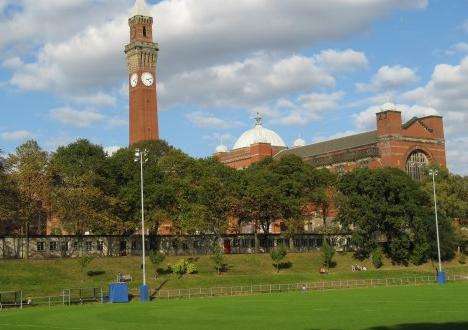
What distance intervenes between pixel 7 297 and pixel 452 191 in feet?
215

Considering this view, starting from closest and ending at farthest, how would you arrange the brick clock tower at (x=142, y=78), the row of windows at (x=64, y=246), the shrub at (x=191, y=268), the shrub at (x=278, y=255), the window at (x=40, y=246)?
the shrub at (x=191, y=268)
the shrub at (x=278, y=255)
the window at (x=40, y=246)
the row of windows at (x=64, y=246)
the brick clock tower at (x=142, y=78)

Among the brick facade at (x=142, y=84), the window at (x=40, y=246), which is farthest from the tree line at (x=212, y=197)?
the brick facade at (x=142, y=84)

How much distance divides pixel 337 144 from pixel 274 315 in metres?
108

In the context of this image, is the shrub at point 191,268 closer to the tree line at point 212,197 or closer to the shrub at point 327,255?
the tree line at point 212,197

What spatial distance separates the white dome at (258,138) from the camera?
160988 mm

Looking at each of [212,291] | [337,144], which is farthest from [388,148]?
[212,291]

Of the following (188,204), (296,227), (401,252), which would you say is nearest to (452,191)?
(401,252)

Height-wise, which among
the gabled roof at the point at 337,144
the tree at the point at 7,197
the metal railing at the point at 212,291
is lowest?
the metal railing at the point at 212,291

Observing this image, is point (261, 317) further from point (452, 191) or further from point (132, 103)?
point (132, 103)

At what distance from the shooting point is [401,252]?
91.8 metres

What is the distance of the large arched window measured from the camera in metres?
127

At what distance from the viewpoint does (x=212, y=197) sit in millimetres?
89750

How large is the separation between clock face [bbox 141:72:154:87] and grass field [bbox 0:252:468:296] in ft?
189

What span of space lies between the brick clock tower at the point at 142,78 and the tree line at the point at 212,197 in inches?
1444
